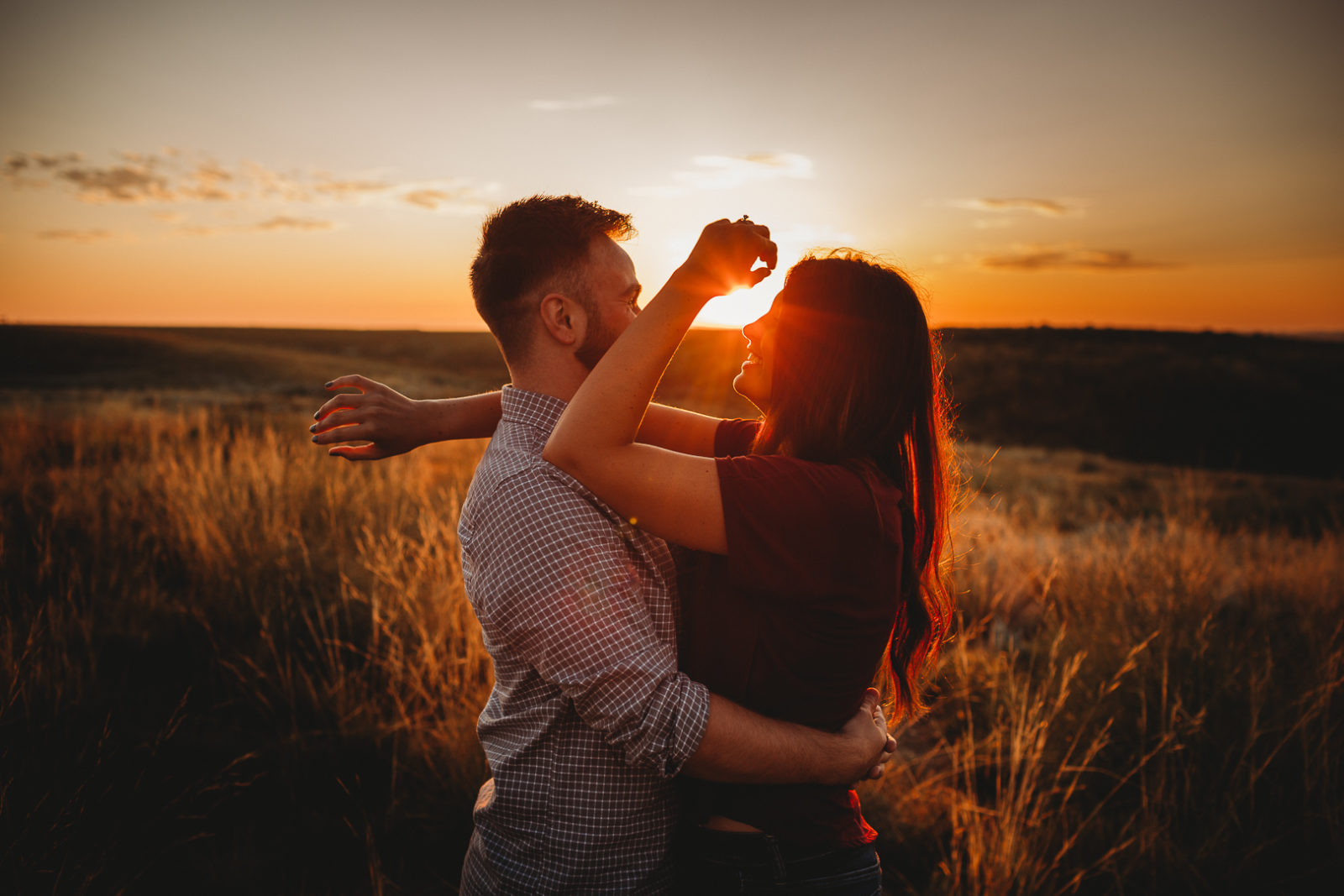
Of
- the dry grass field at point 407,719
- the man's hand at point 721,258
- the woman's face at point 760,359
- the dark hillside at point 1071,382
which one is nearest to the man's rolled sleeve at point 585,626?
the man's hand at point 721,258

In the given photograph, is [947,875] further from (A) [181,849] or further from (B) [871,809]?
(A) [181,849]

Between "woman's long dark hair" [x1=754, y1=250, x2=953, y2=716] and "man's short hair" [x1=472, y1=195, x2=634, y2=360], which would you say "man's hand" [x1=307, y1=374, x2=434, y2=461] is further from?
"woman's long dark hair" [x1=754, y1=250, x2=953, y2=716]

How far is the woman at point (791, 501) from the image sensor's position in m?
1.31

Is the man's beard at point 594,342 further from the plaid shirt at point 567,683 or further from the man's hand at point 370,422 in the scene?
the man's hand at point 370,422

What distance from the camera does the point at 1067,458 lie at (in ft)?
77.4

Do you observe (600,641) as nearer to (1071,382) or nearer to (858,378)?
(858,378)

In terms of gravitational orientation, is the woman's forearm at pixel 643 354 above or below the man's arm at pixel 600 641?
above

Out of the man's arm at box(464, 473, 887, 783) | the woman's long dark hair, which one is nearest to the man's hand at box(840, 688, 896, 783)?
the man's arm at box(464, 473, 887, 783)

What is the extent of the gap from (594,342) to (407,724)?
2.50 metres

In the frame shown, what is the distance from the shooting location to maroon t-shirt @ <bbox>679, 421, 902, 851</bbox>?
51.8 inches

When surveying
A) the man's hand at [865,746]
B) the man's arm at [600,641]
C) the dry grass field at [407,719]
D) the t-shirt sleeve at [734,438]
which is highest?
the t-shirt sleeve at [734,438]

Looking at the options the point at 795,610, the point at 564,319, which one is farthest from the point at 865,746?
the point at 564,319

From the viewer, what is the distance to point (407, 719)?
3225 millimetres

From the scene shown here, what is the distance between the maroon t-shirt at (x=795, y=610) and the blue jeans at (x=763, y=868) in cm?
4
